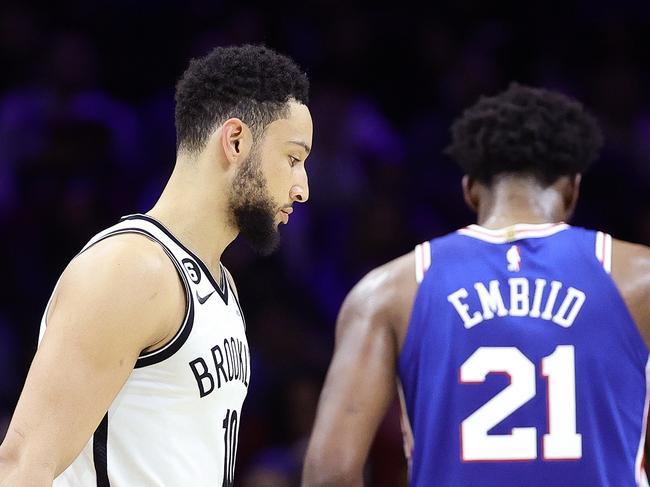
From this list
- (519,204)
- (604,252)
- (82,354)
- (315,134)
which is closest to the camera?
(82,354)

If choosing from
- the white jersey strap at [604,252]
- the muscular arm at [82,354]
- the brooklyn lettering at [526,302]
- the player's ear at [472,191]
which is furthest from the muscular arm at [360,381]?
the muscular arm at [82,354]

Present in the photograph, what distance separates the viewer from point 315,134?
7340mm

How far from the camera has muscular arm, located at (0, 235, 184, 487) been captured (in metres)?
2.11

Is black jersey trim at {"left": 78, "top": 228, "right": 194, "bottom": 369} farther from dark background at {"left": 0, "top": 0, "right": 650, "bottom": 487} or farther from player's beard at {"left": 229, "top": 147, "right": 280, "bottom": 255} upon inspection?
dark background at {"left": 0, "top": 0, "right": 650, "bottom": 487}

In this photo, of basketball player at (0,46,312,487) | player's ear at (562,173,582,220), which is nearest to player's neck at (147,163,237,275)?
basketball player at (0,46,312,487)

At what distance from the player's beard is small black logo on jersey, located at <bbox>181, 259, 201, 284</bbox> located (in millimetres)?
179

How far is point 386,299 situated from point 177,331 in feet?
3.58

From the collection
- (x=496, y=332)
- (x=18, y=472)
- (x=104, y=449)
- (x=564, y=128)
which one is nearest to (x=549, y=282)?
(x=496, y=332)

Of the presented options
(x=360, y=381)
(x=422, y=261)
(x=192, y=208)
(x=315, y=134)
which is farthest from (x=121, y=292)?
(x=315, y=134)

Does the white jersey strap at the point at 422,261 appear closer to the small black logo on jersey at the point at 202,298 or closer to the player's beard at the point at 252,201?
the player's beard at the point at 252,201

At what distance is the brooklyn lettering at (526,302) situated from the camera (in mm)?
3232

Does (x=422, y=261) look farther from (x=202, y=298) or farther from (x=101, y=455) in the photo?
(x=101, y=455)

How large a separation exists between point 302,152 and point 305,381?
137 inches

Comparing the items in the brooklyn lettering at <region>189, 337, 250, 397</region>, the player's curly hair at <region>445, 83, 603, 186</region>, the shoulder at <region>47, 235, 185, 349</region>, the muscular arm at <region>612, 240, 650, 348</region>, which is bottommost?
the brooklyn lettering at <region>189, 337, 250, 397</region>
